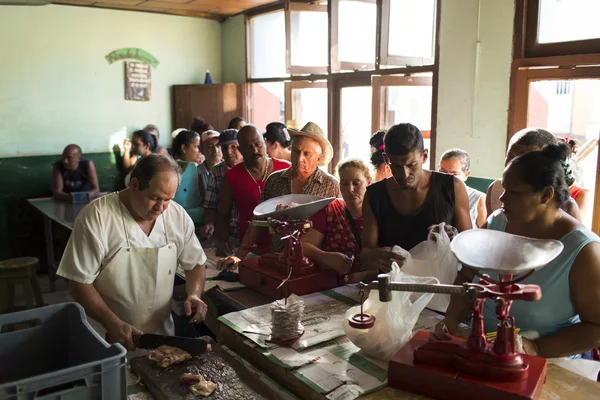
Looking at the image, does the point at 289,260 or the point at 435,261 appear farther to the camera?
the point at 289,260

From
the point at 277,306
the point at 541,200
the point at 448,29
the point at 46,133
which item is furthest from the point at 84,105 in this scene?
the point at 541,200

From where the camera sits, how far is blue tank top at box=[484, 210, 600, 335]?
1.55 m

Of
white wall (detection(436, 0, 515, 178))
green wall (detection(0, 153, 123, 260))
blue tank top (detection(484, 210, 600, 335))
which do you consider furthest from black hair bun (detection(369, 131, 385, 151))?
green wall (detection(0, 153, 123, 260))

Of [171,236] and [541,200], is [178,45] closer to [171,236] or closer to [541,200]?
[171,236]

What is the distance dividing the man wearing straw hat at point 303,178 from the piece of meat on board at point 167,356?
107 cm

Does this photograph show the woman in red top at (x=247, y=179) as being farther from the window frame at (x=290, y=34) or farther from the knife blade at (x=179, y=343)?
the window frame at (x=290, y=34)

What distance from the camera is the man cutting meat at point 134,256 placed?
6.47 feet

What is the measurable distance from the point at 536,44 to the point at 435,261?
223cm

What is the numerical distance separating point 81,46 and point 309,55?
275 centimetres

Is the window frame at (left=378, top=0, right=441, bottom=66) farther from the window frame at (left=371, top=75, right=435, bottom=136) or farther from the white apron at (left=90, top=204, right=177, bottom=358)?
the white apron at (left=90, top=204, right=177, bottom=358)

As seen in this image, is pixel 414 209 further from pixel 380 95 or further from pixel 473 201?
pixel 380 95

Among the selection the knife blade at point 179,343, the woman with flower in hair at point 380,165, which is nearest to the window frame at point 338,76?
the woman with flower in hair at point 380,165

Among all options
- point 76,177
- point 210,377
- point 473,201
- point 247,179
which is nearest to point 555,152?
point 210,377

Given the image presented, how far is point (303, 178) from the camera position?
2855 millimetres
